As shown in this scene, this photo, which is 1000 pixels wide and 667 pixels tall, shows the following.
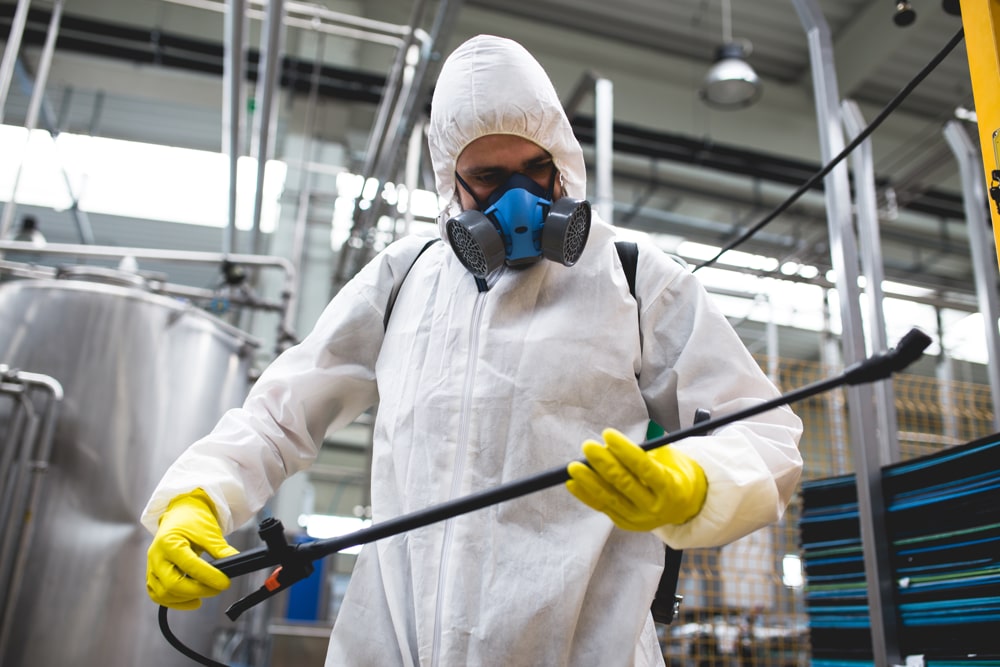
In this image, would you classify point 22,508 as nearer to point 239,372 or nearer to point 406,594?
point 239,372

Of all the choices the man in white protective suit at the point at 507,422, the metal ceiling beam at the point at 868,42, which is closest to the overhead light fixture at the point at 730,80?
the metal ceiling beam at the point at 868,42

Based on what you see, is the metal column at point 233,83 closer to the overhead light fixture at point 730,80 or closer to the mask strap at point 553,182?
the mask strap at point 553,182

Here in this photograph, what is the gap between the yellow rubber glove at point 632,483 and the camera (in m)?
0.94

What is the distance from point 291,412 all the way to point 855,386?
3.85ft

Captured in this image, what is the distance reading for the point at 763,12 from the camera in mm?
6688

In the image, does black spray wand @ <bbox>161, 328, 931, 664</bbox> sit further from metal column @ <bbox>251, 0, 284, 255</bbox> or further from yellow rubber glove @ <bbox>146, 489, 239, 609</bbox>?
metal column @ <bbox>251, 0, 284, 255</bbox>

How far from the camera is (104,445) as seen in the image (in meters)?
2.91

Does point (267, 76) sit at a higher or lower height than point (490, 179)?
higher

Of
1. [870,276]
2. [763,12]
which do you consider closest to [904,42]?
[763,12]

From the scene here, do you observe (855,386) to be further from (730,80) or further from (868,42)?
(868,42)

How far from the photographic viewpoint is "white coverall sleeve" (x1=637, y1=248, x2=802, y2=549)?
1044 millimetres

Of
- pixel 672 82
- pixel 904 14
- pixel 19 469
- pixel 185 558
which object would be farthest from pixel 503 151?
pixel 672 82

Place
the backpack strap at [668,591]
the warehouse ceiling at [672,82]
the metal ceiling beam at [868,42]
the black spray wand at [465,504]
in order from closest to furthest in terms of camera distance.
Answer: the black spray wand at [465,504]
the backpack strap at [668,591]
the warehouse ceiling at [672,82]
the metal ceiling beam at [868,42]

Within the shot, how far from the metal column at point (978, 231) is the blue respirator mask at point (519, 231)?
70.4 inches
